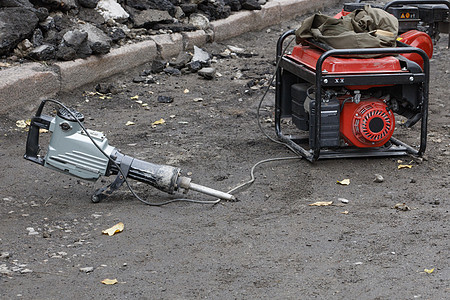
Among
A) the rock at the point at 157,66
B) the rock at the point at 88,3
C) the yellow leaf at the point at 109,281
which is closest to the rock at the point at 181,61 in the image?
the rock at the point at 157,66

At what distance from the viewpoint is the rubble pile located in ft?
22.1

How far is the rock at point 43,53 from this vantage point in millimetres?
6673

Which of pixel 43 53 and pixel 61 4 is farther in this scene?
pixel 61 4

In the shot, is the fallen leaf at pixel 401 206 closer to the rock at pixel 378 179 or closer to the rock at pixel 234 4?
the rock at pixel 378 179

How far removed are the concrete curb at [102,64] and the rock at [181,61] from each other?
23 cm

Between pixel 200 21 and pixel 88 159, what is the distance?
5404mm

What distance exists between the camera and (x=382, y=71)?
469cm

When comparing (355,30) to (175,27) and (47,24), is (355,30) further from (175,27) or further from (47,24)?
(175,27)

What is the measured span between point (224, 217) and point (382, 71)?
5.32ft

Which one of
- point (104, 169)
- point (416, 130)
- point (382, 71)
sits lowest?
point (416, 130)

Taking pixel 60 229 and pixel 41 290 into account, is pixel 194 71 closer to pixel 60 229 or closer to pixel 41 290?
pixel 60 229

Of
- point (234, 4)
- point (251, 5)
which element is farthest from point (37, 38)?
point (251, 5)

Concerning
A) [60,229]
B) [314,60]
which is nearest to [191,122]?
[314,60]

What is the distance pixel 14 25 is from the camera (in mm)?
6660
